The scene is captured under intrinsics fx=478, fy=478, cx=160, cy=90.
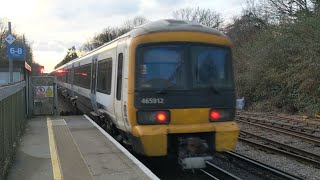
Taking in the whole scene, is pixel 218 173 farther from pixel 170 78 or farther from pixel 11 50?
pixel 11 50

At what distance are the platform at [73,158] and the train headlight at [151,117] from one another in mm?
680

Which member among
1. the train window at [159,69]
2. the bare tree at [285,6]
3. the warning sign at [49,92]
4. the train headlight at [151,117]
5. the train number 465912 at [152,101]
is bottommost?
the train headlight at [151,117]

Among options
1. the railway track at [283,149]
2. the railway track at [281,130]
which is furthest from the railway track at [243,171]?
the railway track at [281,130]

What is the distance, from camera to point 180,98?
8914mm

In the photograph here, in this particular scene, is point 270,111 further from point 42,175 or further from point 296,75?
point 42,175

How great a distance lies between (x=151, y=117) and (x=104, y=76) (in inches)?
160

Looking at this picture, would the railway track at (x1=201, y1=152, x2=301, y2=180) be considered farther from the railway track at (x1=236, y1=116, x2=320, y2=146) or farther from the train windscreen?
the railway track at (x1=236, y1=116, x2=320, y2=146)

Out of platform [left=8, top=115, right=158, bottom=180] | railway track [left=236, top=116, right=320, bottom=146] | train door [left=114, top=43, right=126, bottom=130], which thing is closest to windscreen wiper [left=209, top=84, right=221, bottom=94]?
train door [left=114, top=43, right=126, bottom=130]

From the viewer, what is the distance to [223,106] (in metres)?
9.30

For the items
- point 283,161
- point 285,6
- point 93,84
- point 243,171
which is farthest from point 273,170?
point 285,6

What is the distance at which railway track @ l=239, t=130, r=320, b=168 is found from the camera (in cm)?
1077

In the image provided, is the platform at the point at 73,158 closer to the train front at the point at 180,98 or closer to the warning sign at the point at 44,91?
the train front at the point at 180,98

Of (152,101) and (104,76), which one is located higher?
(104,76)

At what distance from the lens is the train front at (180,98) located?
28.7ft
